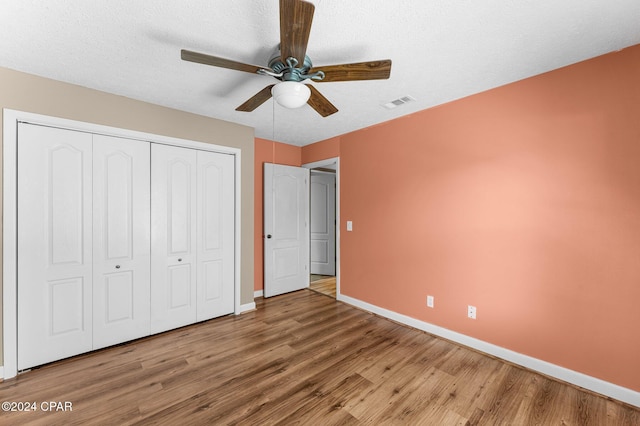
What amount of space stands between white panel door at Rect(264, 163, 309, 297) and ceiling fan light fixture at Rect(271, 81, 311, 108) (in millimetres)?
2328

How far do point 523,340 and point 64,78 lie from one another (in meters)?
4.60

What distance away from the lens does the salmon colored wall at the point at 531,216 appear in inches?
73.0

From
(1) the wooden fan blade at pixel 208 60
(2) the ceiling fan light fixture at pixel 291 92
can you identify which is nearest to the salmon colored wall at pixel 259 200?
(2) the ceiling fan light fixture at pixel 291 92

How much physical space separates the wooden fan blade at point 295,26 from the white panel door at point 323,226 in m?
3.94

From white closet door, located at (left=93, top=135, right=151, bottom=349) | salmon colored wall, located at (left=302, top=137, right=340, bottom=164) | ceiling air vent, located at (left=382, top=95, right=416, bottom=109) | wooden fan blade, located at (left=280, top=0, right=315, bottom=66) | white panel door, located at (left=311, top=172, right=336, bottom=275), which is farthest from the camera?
white panel door, located at (left=311, top=172, right=336, bottom=275)

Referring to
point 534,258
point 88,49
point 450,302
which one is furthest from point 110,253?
point 534,258

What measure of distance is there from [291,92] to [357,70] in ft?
1.46

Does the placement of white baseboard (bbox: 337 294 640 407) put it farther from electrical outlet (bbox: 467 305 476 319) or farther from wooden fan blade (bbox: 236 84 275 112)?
wooden fan blade (bbox: 236 84 275 112)

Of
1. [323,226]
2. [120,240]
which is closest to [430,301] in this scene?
[323,226]

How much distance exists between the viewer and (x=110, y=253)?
256 centimetres

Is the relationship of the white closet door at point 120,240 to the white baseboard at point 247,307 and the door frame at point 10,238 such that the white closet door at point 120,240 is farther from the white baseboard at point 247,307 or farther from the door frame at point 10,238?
the white baseboard at point 247,307

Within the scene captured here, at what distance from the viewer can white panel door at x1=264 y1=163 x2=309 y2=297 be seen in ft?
13.3

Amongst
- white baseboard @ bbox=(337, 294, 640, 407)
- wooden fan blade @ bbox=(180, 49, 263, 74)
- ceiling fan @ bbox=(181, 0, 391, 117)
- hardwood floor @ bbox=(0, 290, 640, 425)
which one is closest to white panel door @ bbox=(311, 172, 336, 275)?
white baseboard @ bbox=(337, 294, 640, 407)

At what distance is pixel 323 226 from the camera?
5523 millimetres
